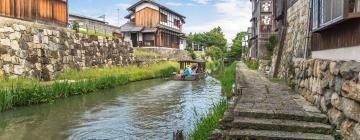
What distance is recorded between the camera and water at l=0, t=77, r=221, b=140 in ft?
32.8

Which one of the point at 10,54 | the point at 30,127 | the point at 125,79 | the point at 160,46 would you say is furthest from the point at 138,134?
the point at 160,46

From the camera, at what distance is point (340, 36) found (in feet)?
26.0

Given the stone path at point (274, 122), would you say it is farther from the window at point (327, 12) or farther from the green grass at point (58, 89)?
the green grass at point (58, 89)

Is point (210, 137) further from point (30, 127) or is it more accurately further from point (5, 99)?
point (5, 99)

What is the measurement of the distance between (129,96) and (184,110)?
5.31 metres

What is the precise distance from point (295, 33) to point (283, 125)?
922cm

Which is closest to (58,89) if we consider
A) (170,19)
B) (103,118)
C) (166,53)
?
(103,118)

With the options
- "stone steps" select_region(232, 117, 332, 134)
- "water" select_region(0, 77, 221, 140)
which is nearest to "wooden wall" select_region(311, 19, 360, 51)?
"stone steps" select_region(232, 117, 332, 134)

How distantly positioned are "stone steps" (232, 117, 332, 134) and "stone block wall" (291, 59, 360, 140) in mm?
305

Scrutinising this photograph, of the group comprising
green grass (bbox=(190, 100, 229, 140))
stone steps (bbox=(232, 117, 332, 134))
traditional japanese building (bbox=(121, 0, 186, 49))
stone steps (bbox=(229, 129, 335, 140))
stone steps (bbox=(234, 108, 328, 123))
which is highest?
traditional japanese building (bbox=(121, 0, 186, 49))

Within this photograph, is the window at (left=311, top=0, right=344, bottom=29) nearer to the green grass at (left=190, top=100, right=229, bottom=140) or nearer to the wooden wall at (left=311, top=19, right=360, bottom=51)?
the wooden wall at (left=311, top=19, right=360, bottom=51)

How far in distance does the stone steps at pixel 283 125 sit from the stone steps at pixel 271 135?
167mm

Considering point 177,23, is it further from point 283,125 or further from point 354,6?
point 283,125

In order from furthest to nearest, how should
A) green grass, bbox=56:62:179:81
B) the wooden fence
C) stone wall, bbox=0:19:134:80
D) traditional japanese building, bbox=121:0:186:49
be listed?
1. traditional japanese building, bbox=121:0:186:49
2. green grass, bbox=56:62:179:81
3. the wooden fence
4. stone wall, bbox=0:19:134:80
